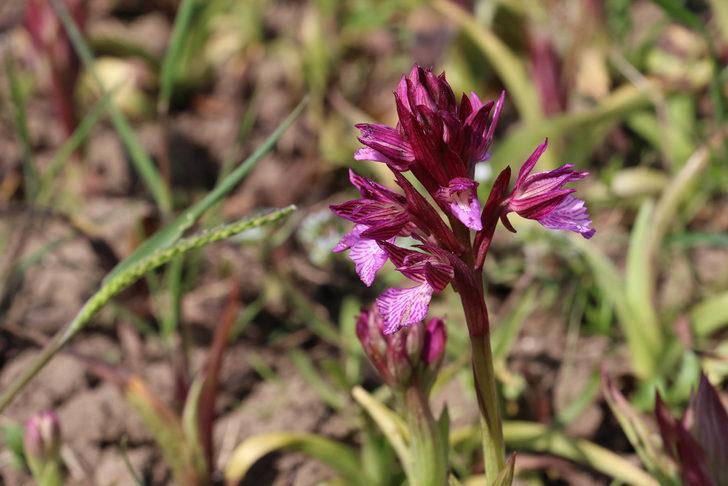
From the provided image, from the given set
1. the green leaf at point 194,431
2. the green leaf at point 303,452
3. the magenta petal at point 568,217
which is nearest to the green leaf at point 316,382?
the green leaf at point 303,452

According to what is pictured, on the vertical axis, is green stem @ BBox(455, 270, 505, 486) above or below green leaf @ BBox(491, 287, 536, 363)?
below

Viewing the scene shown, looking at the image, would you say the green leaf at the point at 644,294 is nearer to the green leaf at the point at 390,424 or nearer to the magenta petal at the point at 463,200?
the green leaf at the point at 390,424

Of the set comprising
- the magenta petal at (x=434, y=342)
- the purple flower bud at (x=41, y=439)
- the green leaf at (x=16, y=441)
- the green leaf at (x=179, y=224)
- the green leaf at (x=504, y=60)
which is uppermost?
the green leaf at (x=504, y=60)

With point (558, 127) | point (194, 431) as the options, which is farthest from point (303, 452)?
point (558, 127)

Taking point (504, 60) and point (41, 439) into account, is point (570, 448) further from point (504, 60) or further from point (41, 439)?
point (504, 60)

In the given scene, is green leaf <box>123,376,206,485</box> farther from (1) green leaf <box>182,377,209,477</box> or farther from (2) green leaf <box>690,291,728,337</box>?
(2) green leaf <box>690,291,728,337</box>

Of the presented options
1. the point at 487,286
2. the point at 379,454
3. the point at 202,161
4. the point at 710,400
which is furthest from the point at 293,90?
the point at 710,400

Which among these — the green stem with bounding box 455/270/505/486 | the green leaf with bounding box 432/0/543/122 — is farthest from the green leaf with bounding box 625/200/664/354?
the green stem with bounding box 455/270/505/486
